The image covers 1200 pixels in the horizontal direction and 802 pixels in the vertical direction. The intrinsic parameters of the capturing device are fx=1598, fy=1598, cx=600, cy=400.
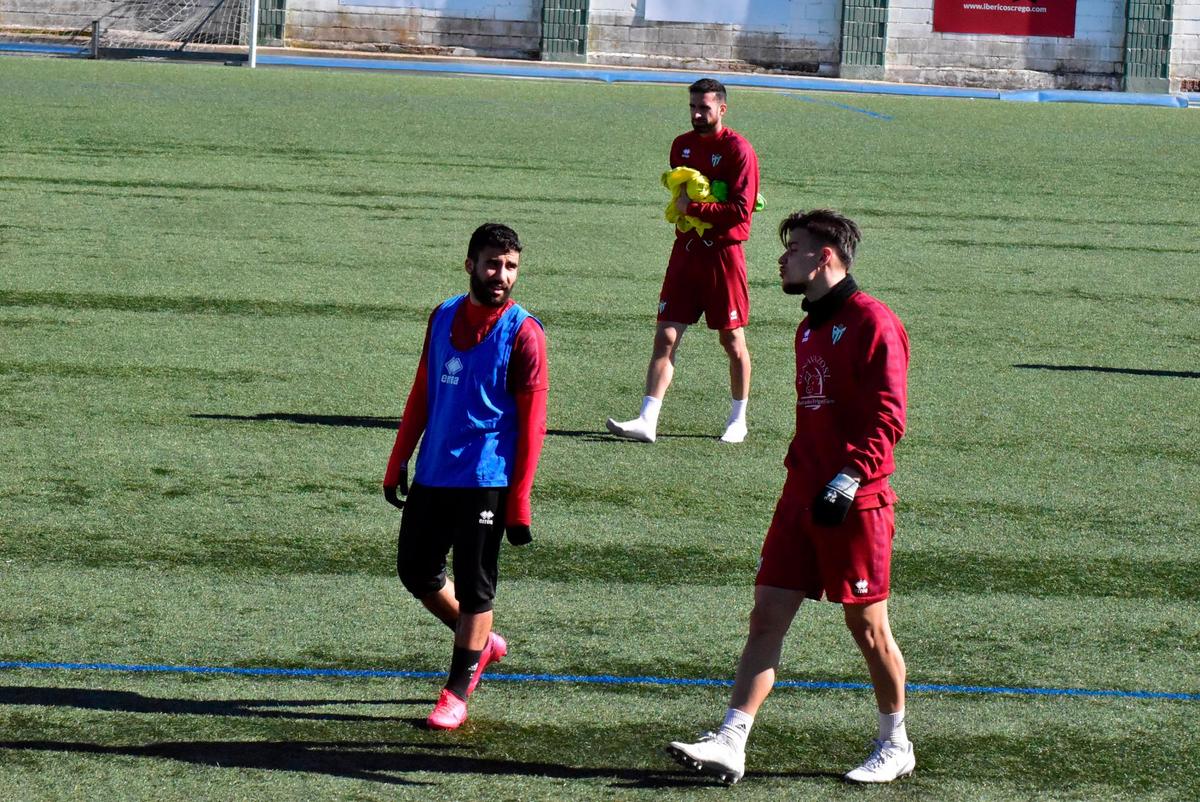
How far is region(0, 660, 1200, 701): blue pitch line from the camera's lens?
19.5 ft

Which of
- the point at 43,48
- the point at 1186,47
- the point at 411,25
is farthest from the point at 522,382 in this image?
the point at 1186,47

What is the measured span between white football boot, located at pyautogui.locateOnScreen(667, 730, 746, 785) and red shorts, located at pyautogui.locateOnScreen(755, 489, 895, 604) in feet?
1.70

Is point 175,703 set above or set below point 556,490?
below

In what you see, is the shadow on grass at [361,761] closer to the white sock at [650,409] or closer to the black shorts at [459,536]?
the black shorts at [459,536]

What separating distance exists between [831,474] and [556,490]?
144 inches

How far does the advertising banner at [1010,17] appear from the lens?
38.8 metres

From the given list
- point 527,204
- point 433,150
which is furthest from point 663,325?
point 433,150

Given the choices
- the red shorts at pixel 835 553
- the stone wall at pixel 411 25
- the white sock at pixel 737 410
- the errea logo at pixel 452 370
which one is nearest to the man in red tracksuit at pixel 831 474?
the red shorts at pixel 835 553

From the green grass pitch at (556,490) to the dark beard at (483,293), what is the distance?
1476 millimetres

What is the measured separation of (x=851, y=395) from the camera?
4918mm

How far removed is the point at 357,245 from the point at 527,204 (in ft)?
9.61

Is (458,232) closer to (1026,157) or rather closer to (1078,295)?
(1078,295)

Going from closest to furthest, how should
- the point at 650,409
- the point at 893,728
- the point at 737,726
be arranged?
the point at 737,726 → the point at 893,728 → the point at 650,409

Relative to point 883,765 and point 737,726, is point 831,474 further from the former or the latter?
point 883,765
